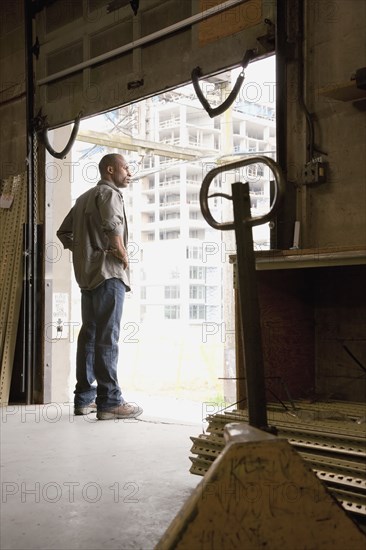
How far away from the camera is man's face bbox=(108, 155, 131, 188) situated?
389 centimetres

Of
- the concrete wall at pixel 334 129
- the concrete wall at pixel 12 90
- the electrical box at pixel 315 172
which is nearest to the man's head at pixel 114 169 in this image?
the concrete wall at pixel 12 90

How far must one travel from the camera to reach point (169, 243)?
11602 millimetres

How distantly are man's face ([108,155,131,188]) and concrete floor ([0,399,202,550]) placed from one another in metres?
1.62

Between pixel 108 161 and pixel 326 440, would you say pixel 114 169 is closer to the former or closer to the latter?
pixel 108 161

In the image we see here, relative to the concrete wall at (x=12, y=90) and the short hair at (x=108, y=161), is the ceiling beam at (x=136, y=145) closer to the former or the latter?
the concrete wall at (x=12, y=90)

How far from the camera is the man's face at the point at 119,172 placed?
3891mm

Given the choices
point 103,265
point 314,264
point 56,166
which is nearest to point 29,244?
point 56,166

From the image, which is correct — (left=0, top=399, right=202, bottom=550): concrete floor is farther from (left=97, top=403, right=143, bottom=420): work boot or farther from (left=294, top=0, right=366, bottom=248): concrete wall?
(left=294, top=0, right=366, bottom=248): concrete wall

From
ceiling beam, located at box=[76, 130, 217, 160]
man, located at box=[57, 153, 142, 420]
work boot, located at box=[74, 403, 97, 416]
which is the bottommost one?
work boot, located at box=[74, 403, 97, 416]

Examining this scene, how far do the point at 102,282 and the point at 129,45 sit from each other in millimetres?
1647

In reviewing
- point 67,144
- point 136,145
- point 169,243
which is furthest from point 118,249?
point 169,243

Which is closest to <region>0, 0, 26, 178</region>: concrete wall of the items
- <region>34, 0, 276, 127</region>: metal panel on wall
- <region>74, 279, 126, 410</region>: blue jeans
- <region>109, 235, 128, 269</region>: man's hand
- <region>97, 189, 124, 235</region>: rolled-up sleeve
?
<region>34, 0, 276, 127</region>: metal panel on wall

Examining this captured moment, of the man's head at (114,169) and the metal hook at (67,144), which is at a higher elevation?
the metal hook at (67,144)

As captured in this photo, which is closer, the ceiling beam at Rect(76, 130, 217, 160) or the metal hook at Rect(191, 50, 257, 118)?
the metal hook at Rect(191, 50, 257, 118)
